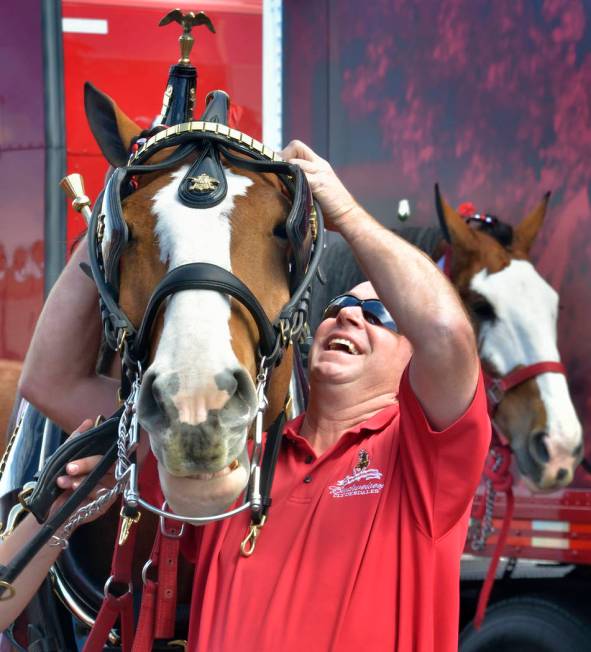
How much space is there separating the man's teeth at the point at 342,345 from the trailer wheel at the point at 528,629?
2591 mm

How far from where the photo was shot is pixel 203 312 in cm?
171

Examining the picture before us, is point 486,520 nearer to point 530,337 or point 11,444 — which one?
point 530,337

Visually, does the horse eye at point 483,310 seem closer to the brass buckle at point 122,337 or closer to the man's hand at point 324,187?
the man's hand at point 324,187

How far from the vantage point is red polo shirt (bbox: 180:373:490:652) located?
6.56 ft

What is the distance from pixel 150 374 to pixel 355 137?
3157 mm

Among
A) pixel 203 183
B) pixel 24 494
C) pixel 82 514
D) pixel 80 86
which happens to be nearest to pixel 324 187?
pixel 203 183

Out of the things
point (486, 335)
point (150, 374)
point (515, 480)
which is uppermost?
point (150, 374)

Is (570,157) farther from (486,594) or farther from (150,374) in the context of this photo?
(150,374)

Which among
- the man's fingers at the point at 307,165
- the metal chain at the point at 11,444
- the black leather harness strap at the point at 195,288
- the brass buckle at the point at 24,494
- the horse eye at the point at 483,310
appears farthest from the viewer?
the horse eye at the point at 483,310

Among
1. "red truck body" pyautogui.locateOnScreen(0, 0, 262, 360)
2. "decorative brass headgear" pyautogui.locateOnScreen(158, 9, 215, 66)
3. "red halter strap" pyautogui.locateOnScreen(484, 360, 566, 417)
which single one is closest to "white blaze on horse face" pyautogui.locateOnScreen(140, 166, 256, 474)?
"decorative brass headgear" pyautogui.locateOnScreen(158, 9, 215, 66)

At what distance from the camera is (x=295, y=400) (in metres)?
2.69

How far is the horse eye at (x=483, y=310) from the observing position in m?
4.34

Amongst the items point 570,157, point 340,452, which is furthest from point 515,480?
point 340,452

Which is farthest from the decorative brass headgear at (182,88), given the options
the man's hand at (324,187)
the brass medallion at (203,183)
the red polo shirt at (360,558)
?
the red polo shirt at (360,558)
